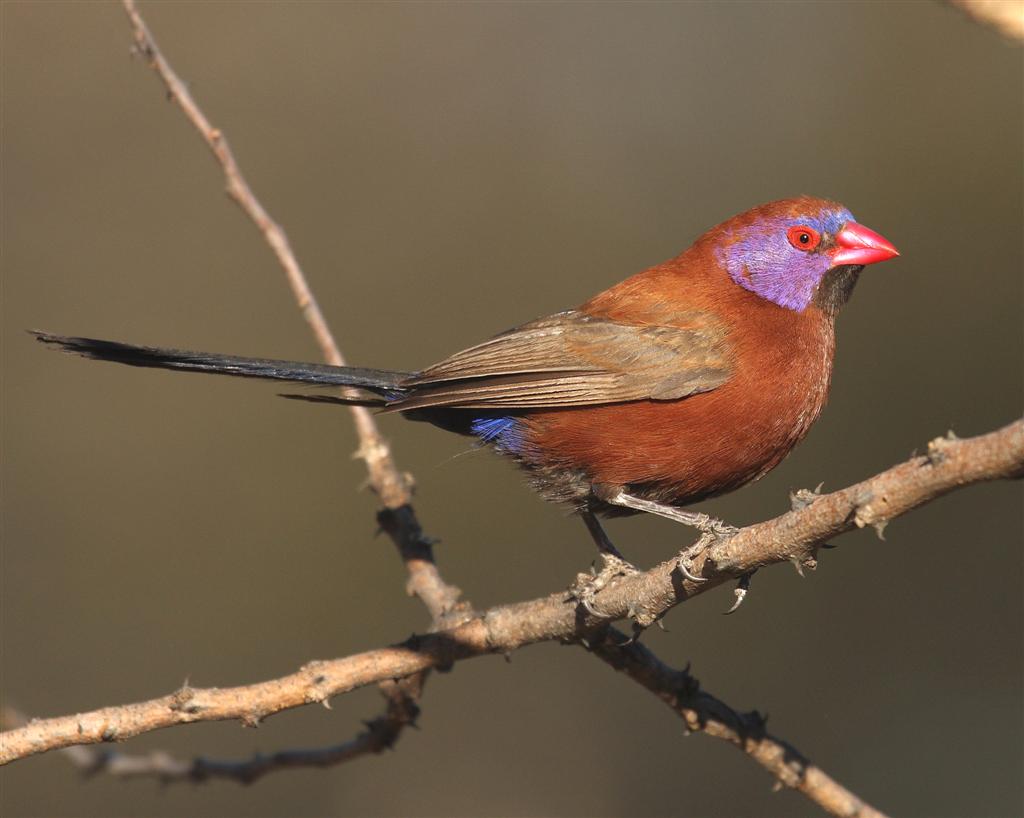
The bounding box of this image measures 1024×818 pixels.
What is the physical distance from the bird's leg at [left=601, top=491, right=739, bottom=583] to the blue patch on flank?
39cm

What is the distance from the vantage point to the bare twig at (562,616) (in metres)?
2.04

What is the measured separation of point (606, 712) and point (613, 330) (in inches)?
150

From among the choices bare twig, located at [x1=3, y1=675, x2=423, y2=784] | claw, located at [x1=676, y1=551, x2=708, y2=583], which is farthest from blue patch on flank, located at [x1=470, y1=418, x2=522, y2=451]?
claw, located at [x1=676, y1=551, x2=708, y2=583]

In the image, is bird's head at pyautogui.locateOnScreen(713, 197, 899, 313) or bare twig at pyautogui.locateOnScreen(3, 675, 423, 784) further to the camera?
bird's head at pyautogui.locateOnScreen(713, 197, 899, 313)

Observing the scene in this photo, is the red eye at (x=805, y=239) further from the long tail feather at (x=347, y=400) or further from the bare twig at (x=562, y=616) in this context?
the bare twig at (x=562, y=616)

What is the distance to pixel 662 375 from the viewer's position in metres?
3.92

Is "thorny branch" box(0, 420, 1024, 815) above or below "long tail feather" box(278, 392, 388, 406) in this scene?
below

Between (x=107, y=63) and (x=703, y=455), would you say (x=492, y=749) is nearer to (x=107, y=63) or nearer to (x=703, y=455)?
(x=703, y=455)

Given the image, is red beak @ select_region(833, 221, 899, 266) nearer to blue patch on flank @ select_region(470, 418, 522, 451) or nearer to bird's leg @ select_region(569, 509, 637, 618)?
blue patch on flank @ select_region(470, 418, 522, 451)

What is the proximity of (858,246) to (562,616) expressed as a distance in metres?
1.90

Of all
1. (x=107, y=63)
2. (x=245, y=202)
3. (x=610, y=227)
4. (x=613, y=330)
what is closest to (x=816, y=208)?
(x=613, y=330)

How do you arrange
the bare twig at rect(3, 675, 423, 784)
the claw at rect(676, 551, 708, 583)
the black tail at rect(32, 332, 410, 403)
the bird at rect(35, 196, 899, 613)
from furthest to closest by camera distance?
the bird at rect(35, 196, 899, 613) → the bare twig at rect(3, 675, 423, 784) → the black tail at rect(32, 332, 410, 403) → the claw at rect(676, 551, 708, 583)

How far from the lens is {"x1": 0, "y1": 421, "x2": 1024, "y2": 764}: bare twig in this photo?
2.04 m

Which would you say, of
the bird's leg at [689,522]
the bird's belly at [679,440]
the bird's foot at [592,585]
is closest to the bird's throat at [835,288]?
the bird's belly at [679,440]
